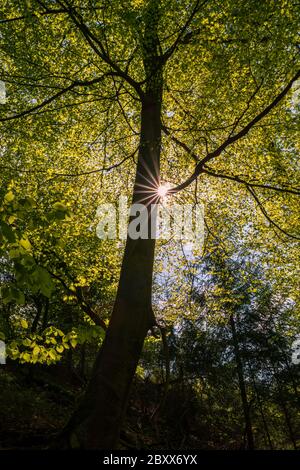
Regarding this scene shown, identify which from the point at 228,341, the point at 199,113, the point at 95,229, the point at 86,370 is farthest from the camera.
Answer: the point at 86,370

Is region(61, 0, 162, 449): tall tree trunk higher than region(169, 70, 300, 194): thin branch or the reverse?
the reverse

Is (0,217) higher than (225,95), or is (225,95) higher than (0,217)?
(225,95)

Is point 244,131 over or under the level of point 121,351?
over

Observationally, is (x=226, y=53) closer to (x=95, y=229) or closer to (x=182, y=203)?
(x=182, y=203)

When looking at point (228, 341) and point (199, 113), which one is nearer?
point (199, 113)

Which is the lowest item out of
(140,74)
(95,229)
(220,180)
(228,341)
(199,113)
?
(228,341)

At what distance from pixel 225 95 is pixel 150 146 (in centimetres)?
363

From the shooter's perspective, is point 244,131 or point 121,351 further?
point 244,131

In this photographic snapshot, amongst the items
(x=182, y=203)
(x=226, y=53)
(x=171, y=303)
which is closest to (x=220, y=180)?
(x=182, y=203)

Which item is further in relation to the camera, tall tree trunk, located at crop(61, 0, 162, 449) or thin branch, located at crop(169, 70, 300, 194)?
thin branch, located at crop(169, 70, 300, 194)

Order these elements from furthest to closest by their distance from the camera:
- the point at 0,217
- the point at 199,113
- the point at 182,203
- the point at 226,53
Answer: the point at 182,203
the point at 199,113
the point at 226,53
the point at 0,217

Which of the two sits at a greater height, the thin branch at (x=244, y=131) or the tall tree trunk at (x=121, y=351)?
the thin branch at (x=244, y=131)

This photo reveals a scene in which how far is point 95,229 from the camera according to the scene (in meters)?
12.4

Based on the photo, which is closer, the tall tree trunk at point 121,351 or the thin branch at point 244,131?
the tall tree trunk at point 121,351
